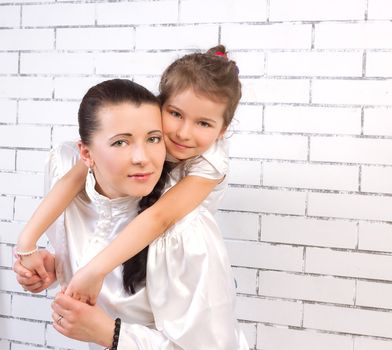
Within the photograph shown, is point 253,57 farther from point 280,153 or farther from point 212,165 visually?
point 212,165

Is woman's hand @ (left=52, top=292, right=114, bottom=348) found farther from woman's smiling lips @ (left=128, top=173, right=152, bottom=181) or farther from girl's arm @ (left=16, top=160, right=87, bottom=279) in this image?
woman's smiling lips @ (left=128, top=173, right=152, bottom=181)

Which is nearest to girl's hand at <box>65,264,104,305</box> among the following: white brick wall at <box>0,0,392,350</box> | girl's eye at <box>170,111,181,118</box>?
girl's eye at <box>170,111,181,118</box>

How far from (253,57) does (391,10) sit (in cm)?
49

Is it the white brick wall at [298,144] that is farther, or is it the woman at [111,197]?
the white brick wall at [298,144]

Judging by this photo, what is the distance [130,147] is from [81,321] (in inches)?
17.8

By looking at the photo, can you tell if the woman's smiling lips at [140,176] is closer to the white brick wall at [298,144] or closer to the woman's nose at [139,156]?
the woman's nose at [139,156]

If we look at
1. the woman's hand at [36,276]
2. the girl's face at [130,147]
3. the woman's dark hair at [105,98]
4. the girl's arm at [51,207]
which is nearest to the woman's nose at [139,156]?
the girl's face at [130,147]

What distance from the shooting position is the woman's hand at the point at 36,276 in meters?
1.70

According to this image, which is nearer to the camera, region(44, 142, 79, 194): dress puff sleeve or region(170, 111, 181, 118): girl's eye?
region(170, 111, 181, 118): girl's eye

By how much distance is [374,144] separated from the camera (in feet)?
6.81

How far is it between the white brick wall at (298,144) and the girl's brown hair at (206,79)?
1.81 ft

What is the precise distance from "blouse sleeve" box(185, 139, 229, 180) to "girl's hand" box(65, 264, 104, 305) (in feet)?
1.21

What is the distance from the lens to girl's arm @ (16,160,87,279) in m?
1.66

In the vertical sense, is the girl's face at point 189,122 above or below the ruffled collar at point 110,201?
above
